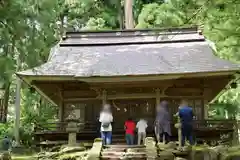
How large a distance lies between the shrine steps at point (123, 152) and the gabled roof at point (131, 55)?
274 cm

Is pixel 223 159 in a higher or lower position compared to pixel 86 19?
lower

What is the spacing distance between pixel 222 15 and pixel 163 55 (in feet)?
12.6

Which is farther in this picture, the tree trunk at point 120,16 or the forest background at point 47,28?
the tree trunk at point 120,16

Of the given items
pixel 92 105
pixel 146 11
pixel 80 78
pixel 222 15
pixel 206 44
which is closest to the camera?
pixel 222 15

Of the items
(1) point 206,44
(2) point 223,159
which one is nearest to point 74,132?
(2) point 223,159

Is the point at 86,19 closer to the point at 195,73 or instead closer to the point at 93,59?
the point at 93,59

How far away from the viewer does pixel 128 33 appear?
18516 mm

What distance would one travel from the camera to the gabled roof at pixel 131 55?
42.8 feet

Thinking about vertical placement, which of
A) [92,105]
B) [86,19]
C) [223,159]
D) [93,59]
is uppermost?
[86,19]

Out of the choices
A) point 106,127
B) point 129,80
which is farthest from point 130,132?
point 129,80

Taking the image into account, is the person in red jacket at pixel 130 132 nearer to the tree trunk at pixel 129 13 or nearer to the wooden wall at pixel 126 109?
the wooden wall at pixel 126 109

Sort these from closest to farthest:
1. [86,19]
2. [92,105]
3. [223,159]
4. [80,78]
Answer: [223,159], [80,78], [92,105], [86,19]

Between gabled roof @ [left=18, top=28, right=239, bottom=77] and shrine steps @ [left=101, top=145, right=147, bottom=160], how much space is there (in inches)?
108

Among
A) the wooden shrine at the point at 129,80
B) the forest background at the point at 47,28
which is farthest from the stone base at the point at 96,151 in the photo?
the forest background at the point at 47,28
